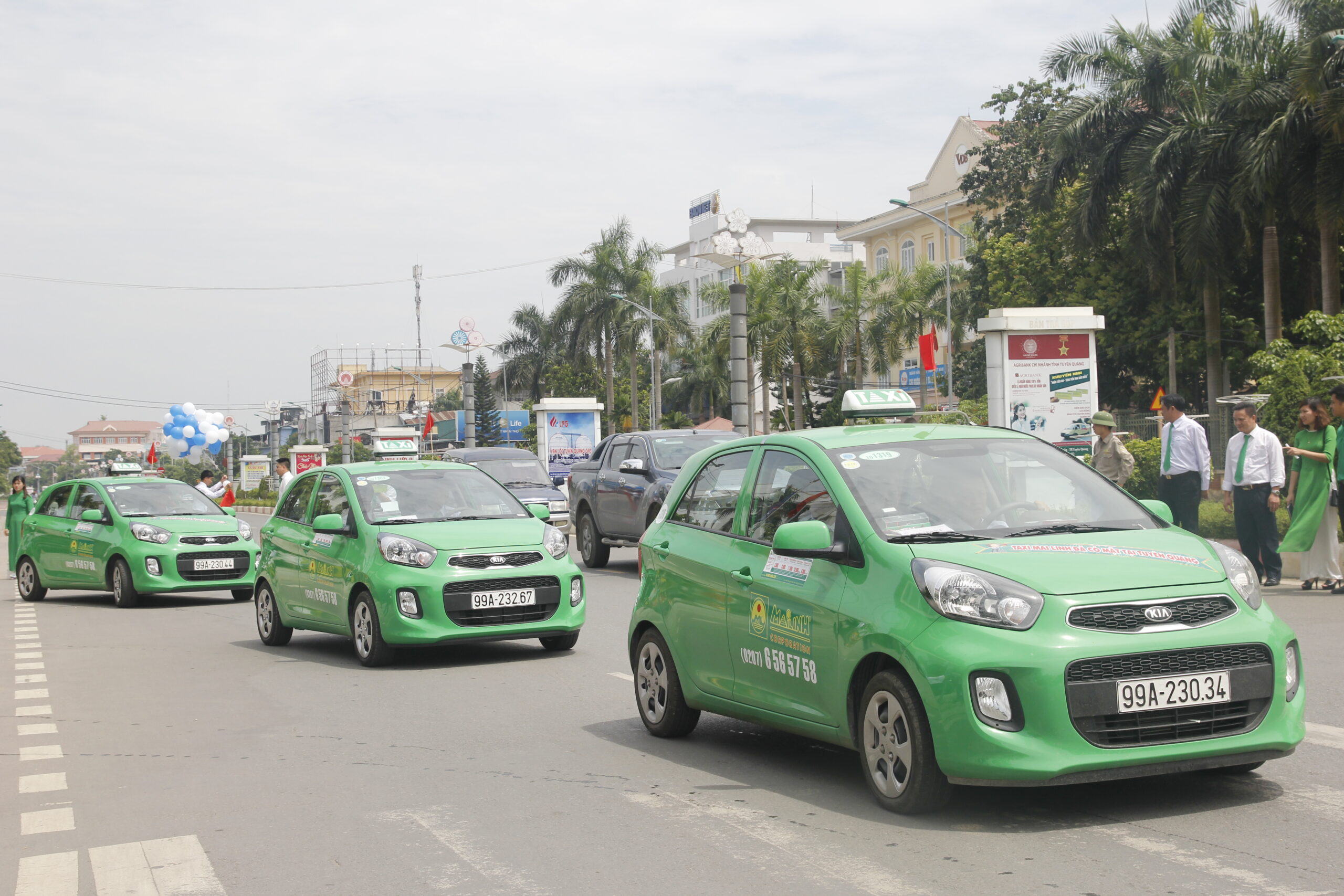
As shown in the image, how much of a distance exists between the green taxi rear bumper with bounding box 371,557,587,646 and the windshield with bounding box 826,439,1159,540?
16.0 ft

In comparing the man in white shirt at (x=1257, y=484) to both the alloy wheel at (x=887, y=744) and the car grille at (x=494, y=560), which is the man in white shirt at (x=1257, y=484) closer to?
the car grille at (x=494, y=560)

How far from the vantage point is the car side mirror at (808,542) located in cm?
599

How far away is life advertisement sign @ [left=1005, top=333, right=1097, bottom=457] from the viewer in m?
20.7

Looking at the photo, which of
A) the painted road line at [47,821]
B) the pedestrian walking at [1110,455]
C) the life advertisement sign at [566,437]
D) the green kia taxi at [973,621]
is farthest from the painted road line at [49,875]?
the life advertisement sign at [566,437]

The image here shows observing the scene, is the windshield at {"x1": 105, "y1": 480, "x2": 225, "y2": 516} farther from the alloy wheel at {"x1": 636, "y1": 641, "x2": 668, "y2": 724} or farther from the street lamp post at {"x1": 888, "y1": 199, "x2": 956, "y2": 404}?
the street lamp post at {"x1": 888, "y1": 199, "x2": 956, "y2": 404}

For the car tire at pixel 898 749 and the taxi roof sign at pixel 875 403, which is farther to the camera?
the taxi roof sign at pixel 875 403

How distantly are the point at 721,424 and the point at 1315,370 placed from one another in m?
50.8

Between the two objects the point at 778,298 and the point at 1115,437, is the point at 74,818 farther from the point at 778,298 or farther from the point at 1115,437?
the point at 778,298

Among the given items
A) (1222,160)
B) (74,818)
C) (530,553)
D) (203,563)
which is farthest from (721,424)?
(74,818)

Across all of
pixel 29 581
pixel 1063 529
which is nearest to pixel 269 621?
pixel 29 581

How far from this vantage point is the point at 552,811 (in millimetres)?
6152

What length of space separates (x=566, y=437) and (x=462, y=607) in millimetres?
26607

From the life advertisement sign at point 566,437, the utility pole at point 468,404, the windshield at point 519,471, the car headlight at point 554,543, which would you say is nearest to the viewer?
the car headlight at point 554,543

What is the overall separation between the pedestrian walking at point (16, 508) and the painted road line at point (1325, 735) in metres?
19.8
